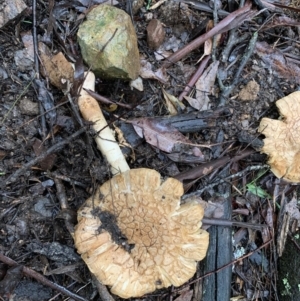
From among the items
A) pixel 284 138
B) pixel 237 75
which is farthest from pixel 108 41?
pixel 284 138

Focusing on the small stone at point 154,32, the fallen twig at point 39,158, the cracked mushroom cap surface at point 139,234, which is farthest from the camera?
the small stone at point 154,32

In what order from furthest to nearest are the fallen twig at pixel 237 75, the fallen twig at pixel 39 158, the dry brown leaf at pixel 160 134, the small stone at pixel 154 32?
the fallen twig at pixel 237 75 → the small stone at pixel 154 32 → the dry brown leaf at pixel 160 134 → the fallen twig at pixel 39 158

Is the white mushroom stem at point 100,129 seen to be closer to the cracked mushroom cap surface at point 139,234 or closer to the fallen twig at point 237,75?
the cracked mushroom cap surface at point 139,234

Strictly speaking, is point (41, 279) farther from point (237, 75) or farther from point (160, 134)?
point (237, 75)

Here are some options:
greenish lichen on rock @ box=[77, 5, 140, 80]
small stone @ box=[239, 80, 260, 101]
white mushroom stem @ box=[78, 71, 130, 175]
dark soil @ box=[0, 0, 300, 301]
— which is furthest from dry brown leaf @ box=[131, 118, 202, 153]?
small stone @ box=[239, 80, 260, 101]

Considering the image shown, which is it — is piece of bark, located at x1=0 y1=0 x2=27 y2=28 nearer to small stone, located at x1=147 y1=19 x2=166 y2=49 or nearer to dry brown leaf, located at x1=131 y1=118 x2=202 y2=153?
small stone, located at x1=147 y1=19 x2=166 y2=49

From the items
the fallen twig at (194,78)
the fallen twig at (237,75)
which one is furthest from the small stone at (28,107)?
the fallen twig at (237,75)

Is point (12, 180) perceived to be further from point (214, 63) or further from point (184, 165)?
point (214, 63)

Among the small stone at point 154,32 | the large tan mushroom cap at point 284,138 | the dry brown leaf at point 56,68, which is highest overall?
the dry brown leaf at point 56,68
